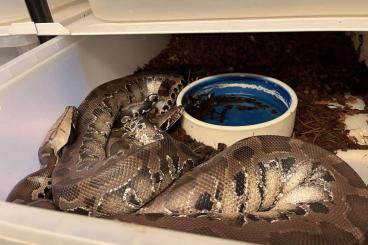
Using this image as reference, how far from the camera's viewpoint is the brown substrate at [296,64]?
214 cm

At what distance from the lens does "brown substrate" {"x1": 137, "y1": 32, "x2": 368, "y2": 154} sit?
2143 mm

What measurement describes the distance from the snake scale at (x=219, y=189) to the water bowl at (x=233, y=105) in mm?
203

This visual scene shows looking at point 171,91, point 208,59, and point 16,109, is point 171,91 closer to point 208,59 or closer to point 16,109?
point 208,59

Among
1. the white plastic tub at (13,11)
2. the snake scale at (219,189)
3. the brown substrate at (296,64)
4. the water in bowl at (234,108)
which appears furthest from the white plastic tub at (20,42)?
the water in bowl at (234,108)

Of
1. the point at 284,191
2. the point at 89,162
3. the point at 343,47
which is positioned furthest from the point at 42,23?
→ the point at 343,47

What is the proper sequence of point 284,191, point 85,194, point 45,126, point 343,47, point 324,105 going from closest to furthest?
point 85,194 < point 284,191 < point 45,126 < point 324,105 < point 343,47

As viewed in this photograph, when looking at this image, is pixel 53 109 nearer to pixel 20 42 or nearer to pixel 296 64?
pixel 20 42

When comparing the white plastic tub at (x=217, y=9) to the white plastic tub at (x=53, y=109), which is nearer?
the white plastic tub at (x=53, y=109)

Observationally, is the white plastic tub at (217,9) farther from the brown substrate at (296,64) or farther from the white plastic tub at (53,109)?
the brown substrate at (296,64)

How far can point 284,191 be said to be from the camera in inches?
64.4

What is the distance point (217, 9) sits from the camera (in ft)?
5.55

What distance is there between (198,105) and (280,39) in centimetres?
96

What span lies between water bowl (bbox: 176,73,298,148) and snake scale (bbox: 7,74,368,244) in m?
0.20

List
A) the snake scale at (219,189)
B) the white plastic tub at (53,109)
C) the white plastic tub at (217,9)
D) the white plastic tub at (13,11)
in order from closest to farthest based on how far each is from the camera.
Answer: the white plastic tub at (53,109) → the snake scale at (219,189) → the white plastic tub at (217,9) → the white plastic tub at (13,11)
